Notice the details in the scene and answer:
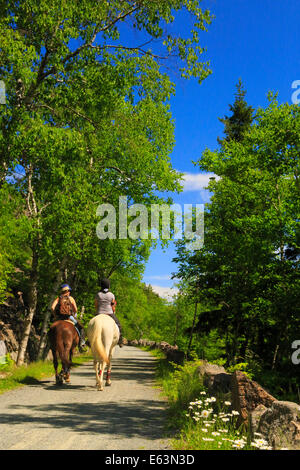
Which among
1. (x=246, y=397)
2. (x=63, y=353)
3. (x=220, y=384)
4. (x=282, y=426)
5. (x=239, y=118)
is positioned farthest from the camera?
(x=239, y=118)

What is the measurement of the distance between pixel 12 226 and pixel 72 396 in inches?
279

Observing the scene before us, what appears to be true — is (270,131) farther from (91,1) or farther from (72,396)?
(72,396)

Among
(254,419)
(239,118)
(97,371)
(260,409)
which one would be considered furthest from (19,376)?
(239,118)

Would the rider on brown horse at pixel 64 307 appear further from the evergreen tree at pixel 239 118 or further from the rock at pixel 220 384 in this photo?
the evergreen tree at pixel 239 118

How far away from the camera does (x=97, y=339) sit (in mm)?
11883

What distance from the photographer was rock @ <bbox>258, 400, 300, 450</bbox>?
520 centimetres

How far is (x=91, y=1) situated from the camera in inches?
482

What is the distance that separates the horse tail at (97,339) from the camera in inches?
463

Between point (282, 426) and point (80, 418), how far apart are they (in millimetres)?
3772

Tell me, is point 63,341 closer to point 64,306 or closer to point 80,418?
point 64,306

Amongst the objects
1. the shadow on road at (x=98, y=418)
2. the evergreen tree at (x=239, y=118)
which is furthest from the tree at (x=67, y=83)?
the evergreen tree at (x=239, y=118)

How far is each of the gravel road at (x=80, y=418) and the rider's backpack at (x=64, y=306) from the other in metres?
1.91

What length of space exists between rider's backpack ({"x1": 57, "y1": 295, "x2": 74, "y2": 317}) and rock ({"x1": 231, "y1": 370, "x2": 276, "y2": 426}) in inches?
247

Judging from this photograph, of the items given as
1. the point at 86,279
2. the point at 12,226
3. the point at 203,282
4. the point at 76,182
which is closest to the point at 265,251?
the point at 203,282
